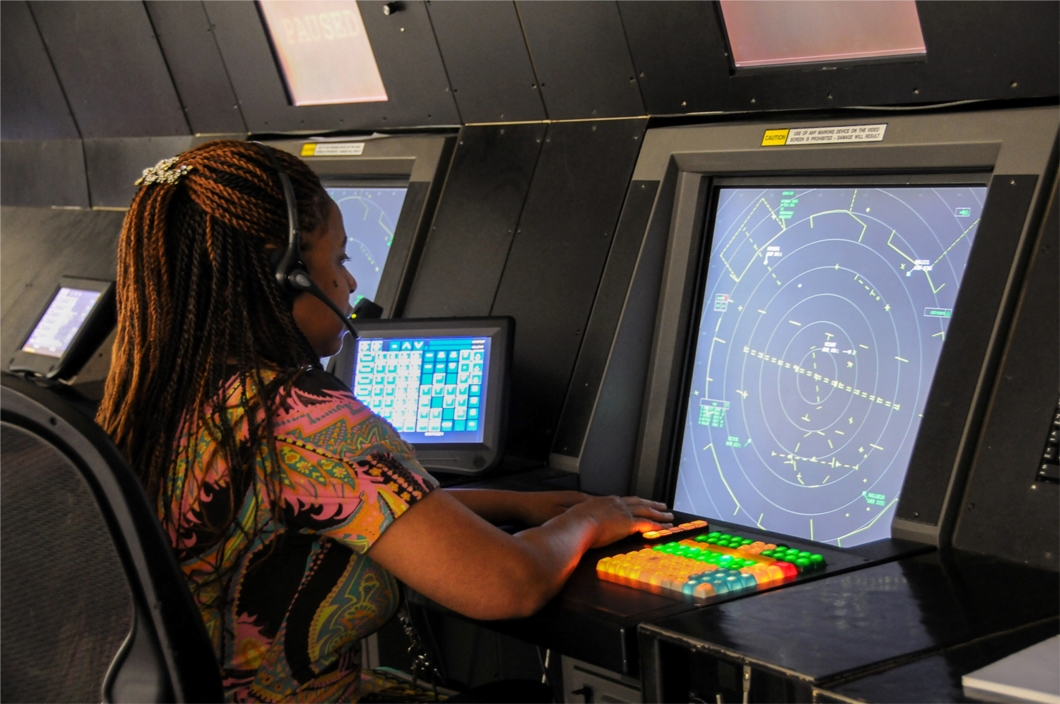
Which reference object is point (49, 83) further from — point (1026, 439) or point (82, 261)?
point (1026, 439)

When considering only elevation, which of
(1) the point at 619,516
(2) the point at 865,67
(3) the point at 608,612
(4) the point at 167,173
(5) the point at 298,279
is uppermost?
(2) the point at 865,67

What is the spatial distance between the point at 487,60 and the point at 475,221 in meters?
0.34

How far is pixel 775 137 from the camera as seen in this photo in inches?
76.7

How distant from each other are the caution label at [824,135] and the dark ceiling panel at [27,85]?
246cm

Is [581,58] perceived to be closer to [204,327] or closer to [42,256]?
[204,327]

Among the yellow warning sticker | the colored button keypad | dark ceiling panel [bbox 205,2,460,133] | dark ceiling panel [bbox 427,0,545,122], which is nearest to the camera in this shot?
Answer: the colored button keypad

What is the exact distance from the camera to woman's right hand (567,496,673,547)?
1589 mm

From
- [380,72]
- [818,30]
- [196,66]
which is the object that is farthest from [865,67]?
[196,66]

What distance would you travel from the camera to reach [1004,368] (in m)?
1.53

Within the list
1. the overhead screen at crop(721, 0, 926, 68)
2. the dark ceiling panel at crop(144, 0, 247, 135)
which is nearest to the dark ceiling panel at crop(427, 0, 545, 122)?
the overhead screen at crop(721, 0, 926, 68)

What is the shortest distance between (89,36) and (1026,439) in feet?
9.40

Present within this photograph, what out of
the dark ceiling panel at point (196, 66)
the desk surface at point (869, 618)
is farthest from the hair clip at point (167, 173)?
the dark ceiling panel at point (196, 66)

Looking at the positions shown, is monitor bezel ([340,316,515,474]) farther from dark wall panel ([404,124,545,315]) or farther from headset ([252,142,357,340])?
headset ([252,142,357,340])

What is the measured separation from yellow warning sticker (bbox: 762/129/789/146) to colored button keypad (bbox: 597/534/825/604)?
730mm
